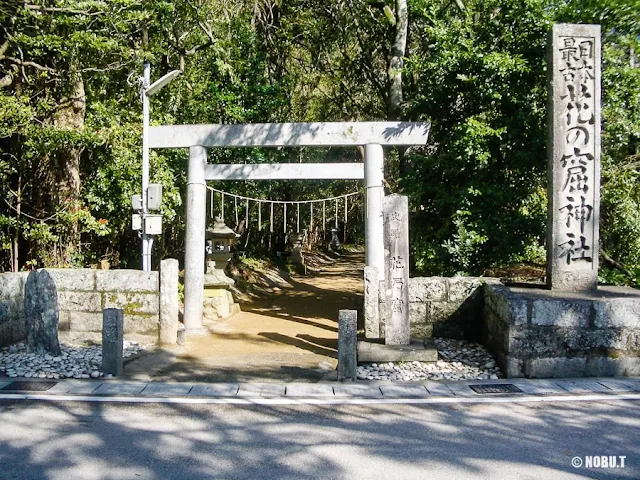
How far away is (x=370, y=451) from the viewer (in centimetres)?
458

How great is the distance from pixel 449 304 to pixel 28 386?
6245 mm

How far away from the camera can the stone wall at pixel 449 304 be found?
29.4 feet

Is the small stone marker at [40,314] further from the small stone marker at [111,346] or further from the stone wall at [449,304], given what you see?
the stone wall at [449,304]

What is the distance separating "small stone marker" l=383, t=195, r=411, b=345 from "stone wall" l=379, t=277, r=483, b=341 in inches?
41.7

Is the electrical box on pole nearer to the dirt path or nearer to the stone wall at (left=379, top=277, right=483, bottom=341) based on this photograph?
the dirt path

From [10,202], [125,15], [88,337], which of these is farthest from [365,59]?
[88,337]

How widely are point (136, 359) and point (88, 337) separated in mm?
2008

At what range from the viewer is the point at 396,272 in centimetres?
798

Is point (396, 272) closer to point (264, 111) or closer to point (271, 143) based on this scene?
point (271, 143)

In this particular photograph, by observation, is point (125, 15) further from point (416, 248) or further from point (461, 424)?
point (461, 424)

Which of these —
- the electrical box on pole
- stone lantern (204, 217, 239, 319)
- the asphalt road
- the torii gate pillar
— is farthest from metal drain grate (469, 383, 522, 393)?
stone lantern (204, 217, 239, 319)

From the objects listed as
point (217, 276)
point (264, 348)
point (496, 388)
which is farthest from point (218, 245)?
point (496, 388)

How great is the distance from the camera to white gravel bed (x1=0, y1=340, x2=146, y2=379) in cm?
697

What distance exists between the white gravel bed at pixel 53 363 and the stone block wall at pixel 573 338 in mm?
5371
